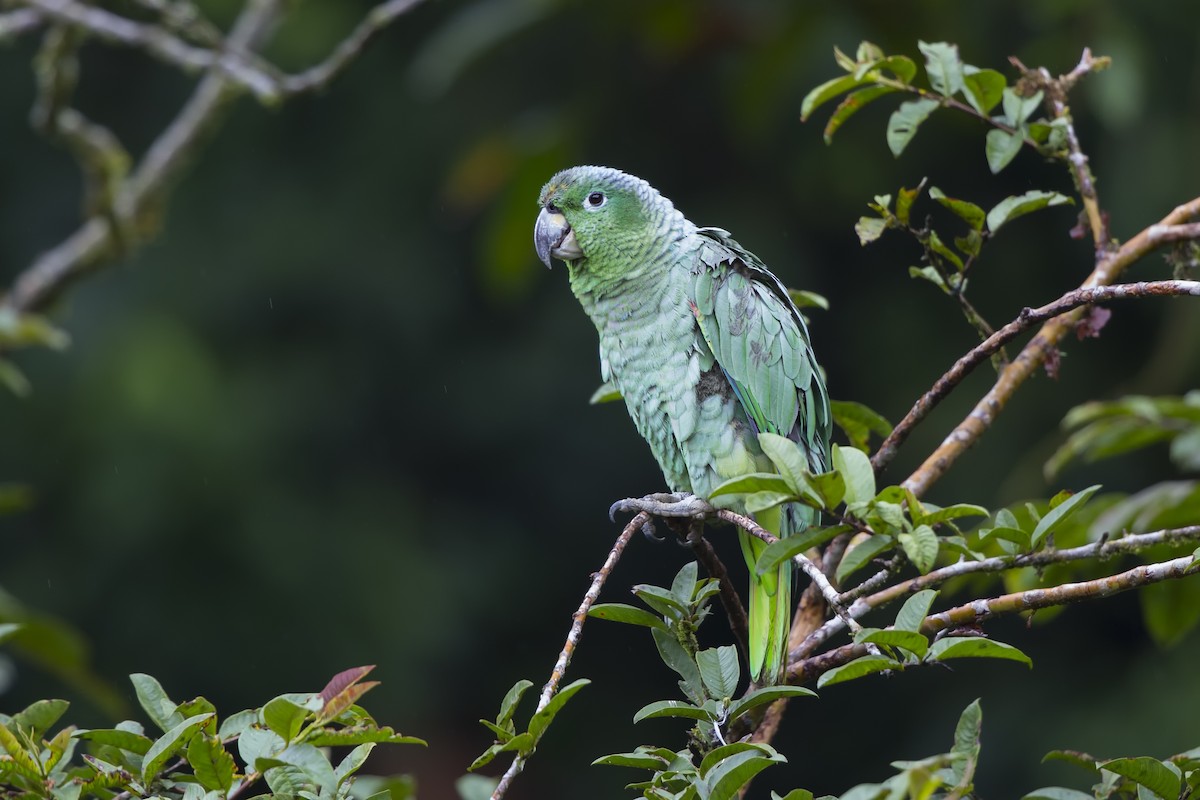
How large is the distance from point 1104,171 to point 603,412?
2.16 meters

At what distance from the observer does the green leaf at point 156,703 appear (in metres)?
1.07

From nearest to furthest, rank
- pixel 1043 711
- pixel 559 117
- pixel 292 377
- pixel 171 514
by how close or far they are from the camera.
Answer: pixel 559 117 < pixel 1043 711 < pixel 171 514 < pixel 292 377

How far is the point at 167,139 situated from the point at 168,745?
182cm

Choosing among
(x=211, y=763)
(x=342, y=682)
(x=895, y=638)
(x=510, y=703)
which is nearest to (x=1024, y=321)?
(x=895, y=638)

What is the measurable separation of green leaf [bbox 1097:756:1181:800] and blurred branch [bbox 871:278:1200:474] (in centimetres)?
39

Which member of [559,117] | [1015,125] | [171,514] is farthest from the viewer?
[171,514]

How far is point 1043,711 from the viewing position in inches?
179

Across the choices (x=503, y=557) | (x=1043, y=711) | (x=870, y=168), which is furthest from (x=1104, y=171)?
(x=503, y=557)

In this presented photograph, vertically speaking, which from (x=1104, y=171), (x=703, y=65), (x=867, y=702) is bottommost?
(x=867, y=702)

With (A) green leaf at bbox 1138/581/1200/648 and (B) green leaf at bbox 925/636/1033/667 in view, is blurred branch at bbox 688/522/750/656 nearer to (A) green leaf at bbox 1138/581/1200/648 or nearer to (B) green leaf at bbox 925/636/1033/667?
(B) green leaf at bbox 925/636/1033/667

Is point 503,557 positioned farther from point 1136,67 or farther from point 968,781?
point 968,781

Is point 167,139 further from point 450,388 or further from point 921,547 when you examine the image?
point 450,388

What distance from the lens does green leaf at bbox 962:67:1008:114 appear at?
4.65ft

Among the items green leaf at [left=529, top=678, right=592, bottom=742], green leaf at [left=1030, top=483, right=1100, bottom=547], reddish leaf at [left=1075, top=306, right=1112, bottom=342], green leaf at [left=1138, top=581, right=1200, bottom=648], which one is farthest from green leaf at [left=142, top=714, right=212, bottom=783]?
green leaf at [left=1138, top=581, right=1200, bottom=648]
